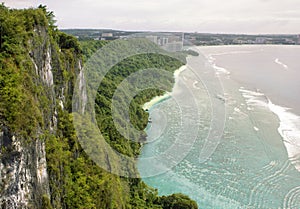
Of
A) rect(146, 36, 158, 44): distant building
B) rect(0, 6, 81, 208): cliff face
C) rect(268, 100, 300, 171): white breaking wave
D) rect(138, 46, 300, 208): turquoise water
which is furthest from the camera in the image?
rect(146, 36, 158, 44): distant building

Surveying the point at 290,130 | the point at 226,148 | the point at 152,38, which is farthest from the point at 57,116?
the point at 152,38

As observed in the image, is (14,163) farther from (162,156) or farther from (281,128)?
(281,128)

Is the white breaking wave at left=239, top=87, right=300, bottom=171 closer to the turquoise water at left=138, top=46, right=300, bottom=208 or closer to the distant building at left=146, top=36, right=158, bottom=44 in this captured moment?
the turquoise water at left=138, top=46, right=300, bottom=208

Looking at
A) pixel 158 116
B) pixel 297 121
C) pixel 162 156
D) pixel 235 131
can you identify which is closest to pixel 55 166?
pixel 162 156

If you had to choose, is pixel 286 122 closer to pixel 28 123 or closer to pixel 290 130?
pixel 290 130

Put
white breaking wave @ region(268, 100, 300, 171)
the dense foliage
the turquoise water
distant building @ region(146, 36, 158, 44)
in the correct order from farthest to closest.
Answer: distant building @ region(146, 36, 158, 44) → white breaking wave @ region(268, 100, 300, 171) → the turquoise water → the dense foliage

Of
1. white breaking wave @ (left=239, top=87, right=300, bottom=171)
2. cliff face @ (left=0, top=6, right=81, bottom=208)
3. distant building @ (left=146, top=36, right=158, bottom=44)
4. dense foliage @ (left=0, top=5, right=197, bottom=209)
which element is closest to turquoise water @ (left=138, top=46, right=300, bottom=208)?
white breaking wave @ (left=239, top=87, right=300, bottom=171)
